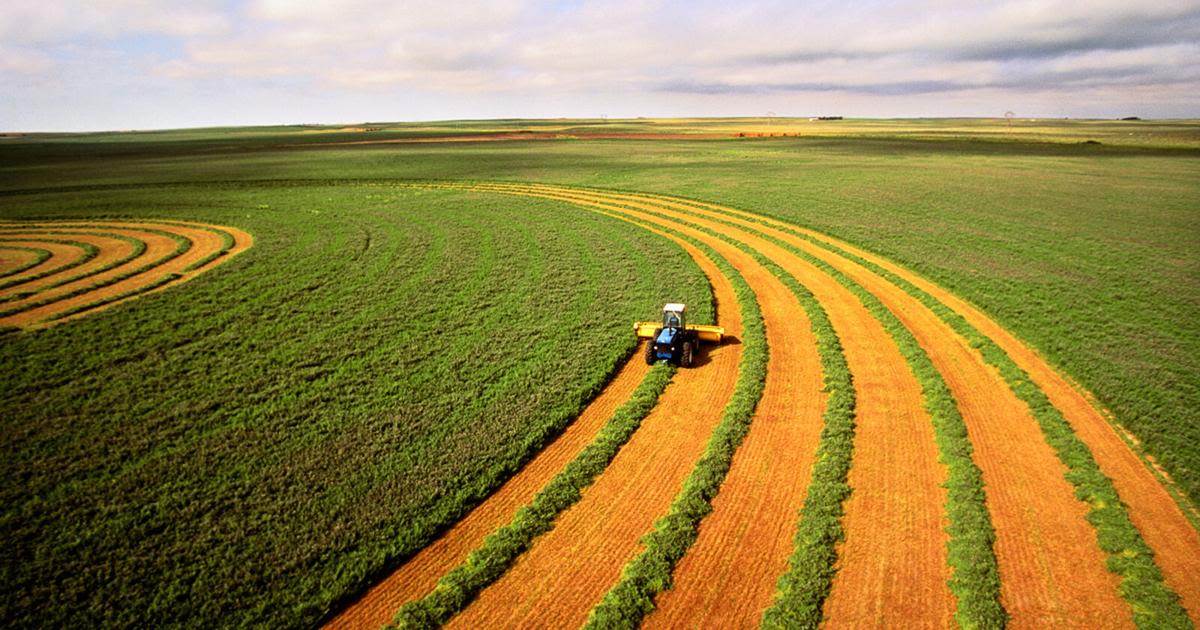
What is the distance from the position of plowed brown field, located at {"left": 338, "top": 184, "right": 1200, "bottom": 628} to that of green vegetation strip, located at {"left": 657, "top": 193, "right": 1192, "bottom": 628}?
23 cm

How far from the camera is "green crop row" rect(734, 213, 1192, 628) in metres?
10.1

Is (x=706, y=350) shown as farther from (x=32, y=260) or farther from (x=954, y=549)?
(x=32, y=260)

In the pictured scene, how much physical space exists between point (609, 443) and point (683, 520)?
3594mm

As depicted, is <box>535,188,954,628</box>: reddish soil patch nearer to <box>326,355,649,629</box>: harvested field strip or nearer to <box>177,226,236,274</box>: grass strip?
<box>326,355,649,629</box>: harvested field strip

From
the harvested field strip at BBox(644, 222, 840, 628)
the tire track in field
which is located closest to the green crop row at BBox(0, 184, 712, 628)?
the harvested field strip at BBox(644, 222, 840, 628)

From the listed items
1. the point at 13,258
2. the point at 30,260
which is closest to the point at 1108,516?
the point at 30,260

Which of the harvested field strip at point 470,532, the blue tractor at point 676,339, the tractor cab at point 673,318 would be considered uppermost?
the tractor cab at point 673,318

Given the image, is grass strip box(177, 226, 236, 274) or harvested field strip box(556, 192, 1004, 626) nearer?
harvested field strip box(556, 192, 1004, 626)

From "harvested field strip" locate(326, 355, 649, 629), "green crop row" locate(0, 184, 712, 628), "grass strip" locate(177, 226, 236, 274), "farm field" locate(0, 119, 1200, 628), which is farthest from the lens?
"grass strip" locate(177, 226, 236, 274)

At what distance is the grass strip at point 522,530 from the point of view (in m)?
10.2

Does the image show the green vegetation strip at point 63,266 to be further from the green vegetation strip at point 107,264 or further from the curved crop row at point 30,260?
the curved crop row at point 30,260

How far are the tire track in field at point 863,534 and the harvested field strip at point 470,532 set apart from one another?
169 inches

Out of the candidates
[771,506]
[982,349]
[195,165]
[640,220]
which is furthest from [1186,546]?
[195,165]

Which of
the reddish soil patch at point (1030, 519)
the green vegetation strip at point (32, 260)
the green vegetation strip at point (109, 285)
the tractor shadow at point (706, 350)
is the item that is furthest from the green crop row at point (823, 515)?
the green vegetation strip at point (32, 260)
